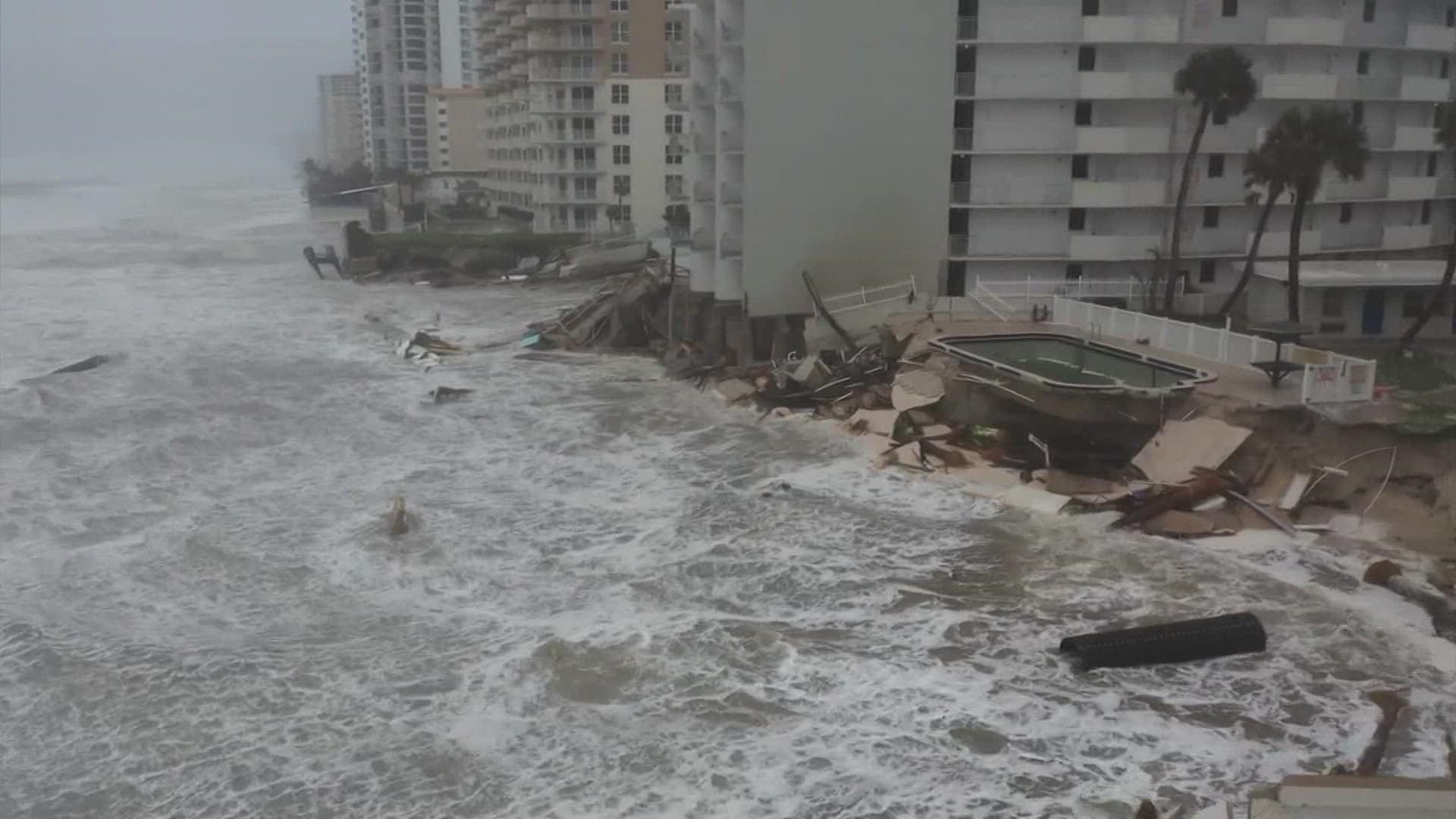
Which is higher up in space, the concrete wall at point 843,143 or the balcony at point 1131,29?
the balcony at point 1131,29

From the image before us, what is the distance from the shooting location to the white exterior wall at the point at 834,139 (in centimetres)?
3591

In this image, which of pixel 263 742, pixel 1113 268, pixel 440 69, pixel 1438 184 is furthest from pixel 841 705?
pixel 440 69

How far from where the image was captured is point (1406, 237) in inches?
1667

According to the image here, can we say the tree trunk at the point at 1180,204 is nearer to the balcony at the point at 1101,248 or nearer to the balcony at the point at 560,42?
the balcony at the point at 1101,248

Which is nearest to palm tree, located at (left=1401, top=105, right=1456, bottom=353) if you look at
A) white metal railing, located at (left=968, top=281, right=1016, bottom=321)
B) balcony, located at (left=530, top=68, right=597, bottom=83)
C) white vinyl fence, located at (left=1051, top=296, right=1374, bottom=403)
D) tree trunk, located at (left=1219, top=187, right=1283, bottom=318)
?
tree trunk, located at (left=1219, top=187, right=1283, bottom=318)

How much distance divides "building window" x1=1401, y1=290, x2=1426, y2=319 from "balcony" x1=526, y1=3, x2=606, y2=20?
52861 mm

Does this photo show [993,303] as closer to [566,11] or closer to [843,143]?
[843,143]

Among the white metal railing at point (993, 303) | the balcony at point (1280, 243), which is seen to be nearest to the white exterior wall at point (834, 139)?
the white metal railing at point (993, 303)

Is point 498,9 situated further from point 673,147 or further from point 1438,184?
point 1438,184

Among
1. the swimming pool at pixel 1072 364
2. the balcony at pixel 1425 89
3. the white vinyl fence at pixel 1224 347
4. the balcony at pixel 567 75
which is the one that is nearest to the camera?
the white vinyl fence at pixel 1224 347

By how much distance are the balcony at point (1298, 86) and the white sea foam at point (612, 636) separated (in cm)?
1953

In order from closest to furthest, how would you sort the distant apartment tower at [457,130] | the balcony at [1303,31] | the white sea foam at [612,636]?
the white sea foam at [612,636] < the balcony at [1303,31] < the distant apartment tower at [457,130]

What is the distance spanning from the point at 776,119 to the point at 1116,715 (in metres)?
24.5

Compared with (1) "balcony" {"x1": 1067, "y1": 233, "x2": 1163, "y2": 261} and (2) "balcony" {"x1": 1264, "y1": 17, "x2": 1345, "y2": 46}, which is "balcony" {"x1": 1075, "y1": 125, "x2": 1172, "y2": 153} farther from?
(2) "balcony" {"x1": 1264, "y1": 17, "x2": 1345, "y2": 46}
